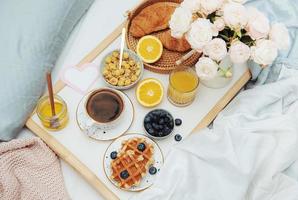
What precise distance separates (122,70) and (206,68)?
0.81 ft

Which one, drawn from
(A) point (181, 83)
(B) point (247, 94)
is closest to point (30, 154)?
(A) point (181, 83)

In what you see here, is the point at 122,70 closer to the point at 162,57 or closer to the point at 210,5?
the point at 162,57

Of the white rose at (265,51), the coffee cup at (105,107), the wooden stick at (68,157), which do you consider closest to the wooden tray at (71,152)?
the wooden stick at (68,157)

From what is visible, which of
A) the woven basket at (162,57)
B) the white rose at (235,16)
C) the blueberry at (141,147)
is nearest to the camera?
the white rose at (235,16)

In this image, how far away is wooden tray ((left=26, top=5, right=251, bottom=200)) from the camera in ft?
3.43

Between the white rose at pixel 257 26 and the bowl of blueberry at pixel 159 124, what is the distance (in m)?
0.29

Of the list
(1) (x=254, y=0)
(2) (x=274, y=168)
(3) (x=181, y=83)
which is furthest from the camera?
(1) (x=254, y=0)

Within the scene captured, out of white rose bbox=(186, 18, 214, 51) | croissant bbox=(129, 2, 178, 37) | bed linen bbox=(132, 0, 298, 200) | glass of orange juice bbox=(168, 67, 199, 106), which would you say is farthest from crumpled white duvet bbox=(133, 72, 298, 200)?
croissant bbox=(129, 2, 178, 37)

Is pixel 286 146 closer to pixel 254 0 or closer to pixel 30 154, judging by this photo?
pixel 254 0

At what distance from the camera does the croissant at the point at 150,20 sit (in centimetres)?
121

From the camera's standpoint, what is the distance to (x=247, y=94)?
3.69ft

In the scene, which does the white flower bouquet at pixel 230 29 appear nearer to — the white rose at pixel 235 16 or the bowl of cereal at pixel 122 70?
the white rose at pixel 235 16

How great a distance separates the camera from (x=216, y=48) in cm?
97

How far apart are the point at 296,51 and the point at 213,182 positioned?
0.44 metres
